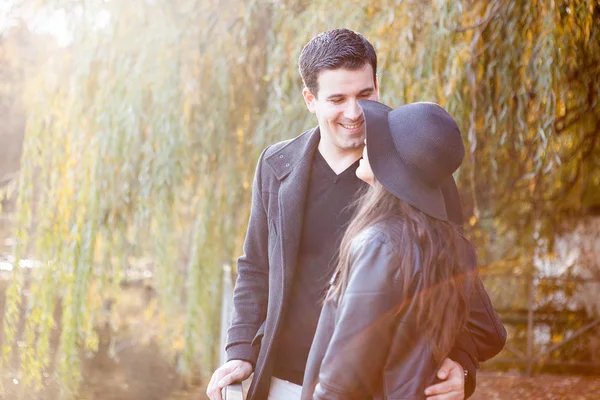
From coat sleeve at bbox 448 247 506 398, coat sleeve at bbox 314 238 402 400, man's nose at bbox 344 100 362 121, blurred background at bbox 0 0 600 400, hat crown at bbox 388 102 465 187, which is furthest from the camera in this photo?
blurred background at bbox 0 0 600 400

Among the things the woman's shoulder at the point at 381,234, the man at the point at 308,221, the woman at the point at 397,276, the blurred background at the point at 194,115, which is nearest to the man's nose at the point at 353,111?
the man at the point at 308,221

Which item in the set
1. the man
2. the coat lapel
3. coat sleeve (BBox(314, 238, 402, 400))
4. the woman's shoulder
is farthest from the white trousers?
the woman's shoulder

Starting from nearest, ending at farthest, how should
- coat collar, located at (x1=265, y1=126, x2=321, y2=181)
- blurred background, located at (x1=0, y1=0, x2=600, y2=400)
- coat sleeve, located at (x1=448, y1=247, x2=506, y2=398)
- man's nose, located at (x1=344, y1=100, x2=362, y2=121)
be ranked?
1. coat sleeve, located at (x1=448, y1=247, x2=506, y2=398)
2. man's nose, located at (x1=344, y1=100, x2=362, y2=121)
3. coat collar, located at (x1=265, y1=126, x2=321, y2=181)
4. blurred background, located at (x1=0, y1=0, x2=600, y2=400)

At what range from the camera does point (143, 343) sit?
28.6 feet

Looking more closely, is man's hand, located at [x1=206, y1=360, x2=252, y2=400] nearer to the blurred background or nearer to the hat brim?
the hat brim

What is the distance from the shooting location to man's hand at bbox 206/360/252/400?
193 cm

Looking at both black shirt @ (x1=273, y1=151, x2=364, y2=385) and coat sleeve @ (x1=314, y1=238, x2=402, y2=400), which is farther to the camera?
black shirt @ (x1=273, y1=151, x2=364, y2=385)

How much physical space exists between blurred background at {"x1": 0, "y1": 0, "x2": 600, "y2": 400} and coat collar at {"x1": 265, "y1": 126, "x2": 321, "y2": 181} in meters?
1.66

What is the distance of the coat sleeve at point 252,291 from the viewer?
6.66 feet

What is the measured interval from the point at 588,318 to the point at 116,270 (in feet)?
16.9

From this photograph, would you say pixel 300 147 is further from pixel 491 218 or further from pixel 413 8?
pixel 491 218

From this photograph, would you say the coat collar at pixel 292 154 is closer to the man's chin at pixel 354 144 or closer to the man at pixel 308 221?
the man at pixel 308 221

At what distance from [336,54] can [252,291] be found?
2.21 feet

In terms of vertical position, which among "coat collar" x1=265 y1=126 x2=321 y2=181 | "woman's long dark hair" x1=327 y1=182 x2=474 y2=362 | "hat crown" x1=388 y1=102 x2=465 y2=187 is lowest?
"woman's long dark hair" x1=327 y1=182 x2=474 y2=362
